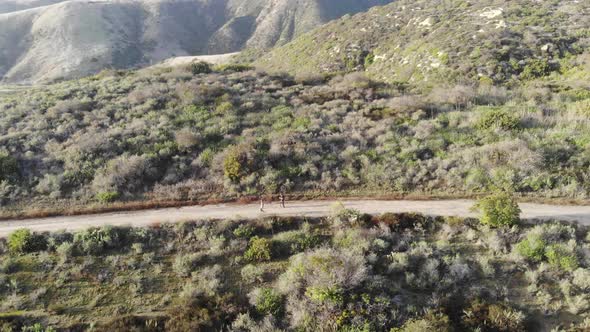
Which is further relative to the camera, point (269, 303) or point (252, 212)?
point (252, 212)

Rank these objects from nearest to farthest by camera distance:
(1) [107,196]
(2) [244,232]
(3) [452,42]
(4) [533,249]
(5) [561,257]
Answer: (5) [561,257]
(4) [533,249]
(2) [244,232]
(1) [107,196]
(3) [452,42]

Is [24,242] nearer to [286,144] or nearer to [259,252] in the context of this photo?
[259,252]

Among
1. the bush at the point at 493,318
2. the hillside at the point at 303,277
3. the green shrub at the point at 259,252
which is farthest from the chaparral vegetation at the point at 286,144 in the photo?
the bush at the point at 493,318

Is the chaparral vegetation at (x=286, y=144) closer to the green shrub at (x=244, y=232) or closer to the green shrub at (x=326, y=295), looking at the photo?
the green shrub at (x=244, y=232)

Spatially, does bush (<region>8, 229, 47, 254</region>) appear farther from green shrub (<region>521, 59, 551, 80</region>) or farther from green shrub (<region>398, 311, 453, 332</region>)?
green shrub (<region>521, 59, 551, 80</region>)

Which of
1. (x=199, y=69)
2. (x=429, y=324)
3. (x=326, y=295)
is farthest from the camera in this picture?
(x=199, y=69)

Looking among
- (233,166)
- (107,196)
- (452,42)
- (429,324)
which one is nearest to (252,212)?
(233,166)
